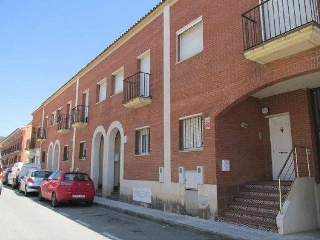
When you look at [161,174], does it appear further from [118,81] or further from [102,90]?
[102,90]

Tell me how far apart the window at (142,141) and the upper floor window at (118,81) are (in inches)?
129

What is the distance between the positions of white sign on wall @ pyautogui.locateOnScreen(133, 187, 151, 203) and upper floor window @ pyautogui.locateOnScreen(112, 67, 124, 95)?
5653 millimetres

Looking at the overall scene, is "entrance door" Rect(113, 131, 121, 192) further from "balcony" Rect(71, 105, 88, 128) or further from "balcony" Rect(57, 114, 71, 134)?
"balcony" Rect(57, 114, 71, 134)

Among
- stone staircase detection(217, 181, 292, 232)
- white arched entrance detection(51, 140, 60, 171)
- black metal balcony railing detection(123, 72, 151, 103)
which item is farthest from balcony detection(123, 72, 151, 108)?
white arched entrance detection(51, 140, 60, 171)

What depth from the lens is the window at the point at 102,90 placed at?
18906mm

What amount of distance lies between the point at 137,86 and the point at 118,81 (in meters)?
3.37

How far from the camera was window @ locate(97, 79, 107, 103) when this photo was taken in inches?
744

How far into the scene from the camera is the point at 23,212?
11.8m

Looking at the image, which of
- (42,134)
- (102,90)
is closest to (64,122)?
(102,90)

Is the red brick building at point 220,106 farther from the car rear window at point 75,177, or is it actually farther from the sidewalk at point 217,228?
the car rear window at point 75,177

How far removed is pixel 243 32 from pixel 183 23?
3608 millimetres

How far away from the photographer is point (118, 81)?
17438 mm

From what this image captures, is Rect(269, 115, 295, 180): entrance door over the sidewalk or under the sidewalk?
over

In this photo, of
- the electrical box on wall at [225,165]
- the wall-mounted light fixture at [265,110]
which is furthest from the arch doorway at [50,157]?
the wall-mounted light fixture at [265,110]
